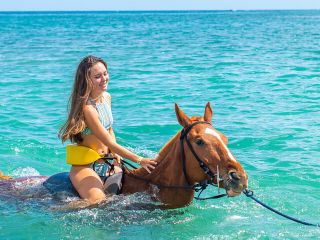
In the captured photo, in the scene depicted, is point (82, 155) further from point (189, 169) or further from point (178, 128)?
point (178, 128)

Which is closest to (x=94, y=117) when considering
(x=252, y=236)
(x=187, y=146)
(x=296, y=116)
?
(x=187, y=146)

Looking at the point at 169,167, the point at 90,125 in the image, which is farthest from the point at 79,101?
the point at 169,167

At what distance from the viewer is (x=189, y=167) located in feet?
18.8

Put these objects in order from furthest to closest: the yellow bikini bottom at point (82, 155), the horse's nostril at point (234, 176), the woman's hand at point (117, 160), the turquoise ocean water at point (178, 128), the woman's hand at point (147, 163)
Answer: the woman's hand at point (117, 160) < the turquoise ocean water at point (178, 128) < the yellow bikini bottom at point (82, 155) < the woman's hand at point (147, 163) < the horse's nostril at point (234, 176)

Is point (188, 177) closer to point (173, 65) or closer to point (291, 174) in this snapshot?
point (291, 174)

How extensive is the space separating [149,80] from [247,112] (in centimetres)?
708

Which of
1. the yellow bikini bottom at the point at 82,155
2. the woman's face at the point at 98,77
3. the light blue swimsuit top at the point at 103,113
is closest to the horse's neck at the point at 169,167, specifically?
the yellow bikini bottom at the point at 82,155

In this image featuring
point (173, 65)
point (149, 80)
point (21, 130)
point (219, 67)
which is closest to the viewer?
point (21, 130)

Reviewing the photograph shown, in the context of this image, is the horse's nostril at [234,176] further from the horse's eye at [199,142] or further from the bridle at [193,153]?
the horse's eye at [199,142]

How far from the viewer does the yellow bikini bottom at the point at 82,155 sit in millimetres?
6254

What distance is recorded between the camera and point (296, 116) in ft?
44.7

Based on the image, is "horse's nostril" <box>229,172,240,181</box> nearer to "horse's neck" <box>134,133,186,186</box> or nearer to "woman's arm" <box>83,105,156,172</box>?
"horse's neck" <box>134,133,186,186</box>

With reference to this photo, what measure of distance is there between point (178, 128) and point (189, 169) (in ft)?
22.5

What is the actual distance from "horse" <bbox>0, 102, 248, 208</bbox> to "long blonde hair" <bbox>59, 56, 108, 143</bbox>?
625mm
